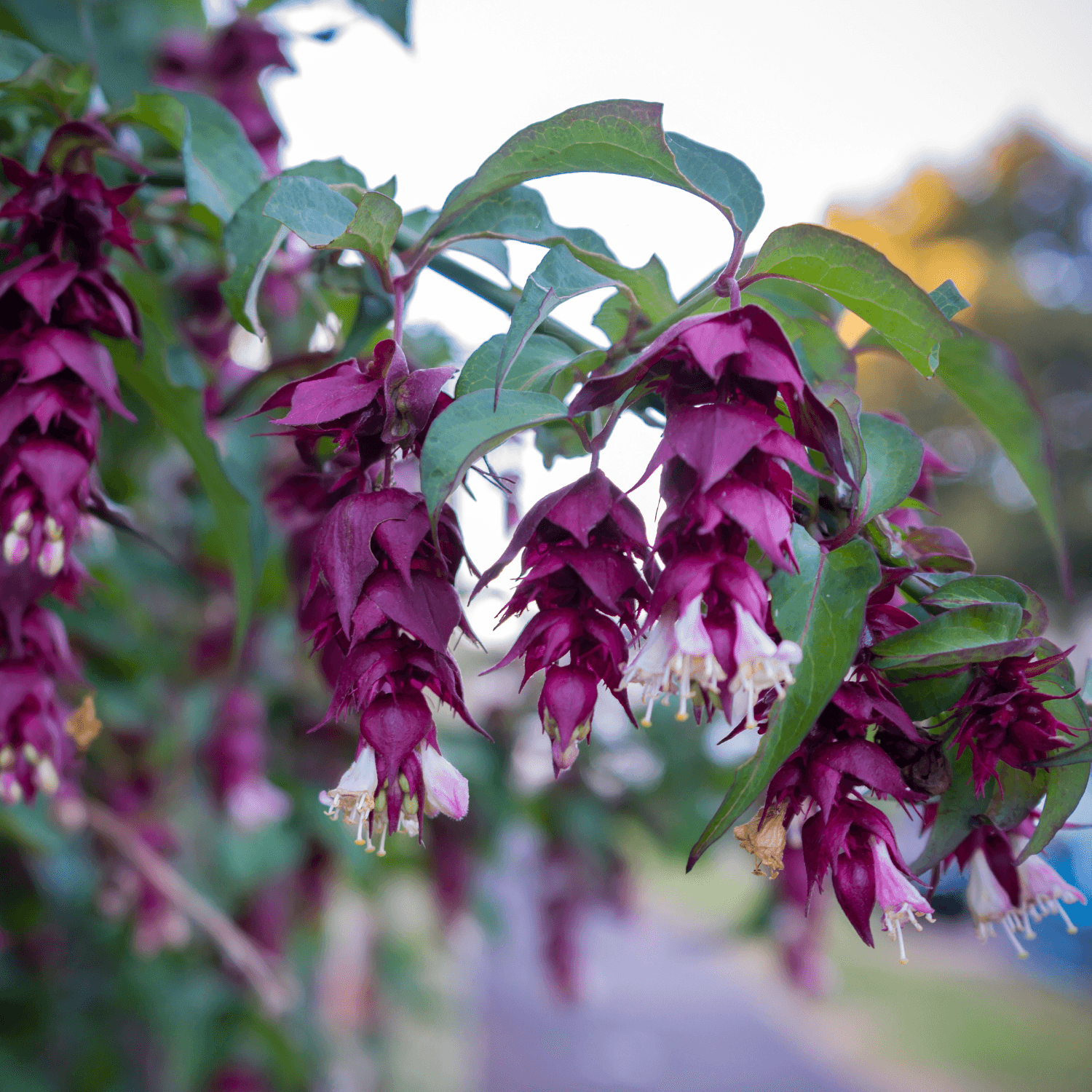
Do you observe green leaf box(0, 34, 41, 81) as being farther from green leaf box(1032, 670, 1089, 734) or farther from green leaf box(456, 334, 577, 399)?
green leaf box(1032, 670, 1089, 734)

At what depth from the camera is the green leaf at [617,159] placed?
43 cm

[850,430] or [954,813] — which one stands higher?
[850,430]

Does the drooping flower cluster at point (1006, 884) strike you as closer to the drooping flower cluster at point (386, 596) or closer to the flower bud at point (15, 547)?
the drooping flower cluster at point (386, 596)

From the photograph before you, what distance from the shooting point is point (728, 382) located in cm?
38

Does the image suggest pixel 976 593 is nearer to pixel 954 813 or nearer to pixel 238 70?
pixel 954 813

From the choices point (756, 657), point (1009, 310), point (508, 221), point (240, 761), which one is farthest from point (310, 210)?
point (1009, 310)

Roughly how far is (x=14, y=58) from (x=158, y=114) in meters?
0.15

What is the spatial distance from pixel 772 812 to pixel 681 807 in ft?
6.21

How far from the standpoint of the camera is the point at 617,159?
1.48 feet

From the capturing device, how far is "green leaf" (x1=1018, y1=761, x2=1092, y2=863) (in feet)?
1.40

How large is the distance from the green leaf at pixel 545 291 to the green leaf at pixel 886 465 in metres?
0.18

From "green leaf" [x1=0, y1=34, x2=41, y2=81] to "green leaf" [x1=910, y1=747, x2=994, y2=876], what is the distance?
32.4 inches

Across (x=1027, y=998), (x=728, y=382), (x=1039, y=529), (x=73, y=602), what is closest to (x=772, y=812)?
(x=728, y=382)

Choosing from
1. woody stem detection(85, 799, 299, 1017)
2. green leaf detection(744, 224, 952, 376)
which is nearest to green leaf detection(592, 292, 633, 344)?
green leaf detection(744, 224, 952, 376)
